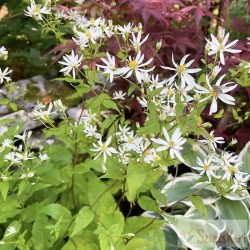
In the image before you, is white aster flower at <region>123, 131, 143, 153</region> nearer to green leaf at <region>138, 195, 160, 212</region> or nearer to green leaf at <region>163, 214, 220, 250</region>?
green leaf at <region>138, 195, 160, 212</region>

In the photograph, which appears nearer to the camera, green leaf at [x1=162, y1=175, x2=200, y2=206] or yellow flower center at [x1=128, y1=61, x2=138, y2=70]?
yellow flower center at [x1=128, y1=61, x2=138, y2=70]

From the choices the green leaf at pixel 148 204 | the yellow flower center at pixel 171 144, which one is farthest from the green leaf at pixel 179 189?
the yellow flower center at pixel 171 144

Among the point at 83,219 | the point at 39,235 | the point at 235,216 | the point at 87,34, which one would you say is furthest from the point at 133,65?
the point at 235,216

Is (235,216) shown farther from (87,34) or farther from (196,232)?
(87,34)

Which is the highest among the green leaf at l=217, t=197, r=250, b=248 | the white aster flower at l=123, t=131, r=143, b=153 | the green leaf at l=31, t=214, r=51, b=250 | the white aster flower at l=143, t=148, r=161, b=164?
the white aster flower at l=143, t=148, r=161, b=164

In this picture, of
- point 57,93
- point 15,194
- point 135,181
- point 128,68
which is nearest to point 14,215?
point 15,194

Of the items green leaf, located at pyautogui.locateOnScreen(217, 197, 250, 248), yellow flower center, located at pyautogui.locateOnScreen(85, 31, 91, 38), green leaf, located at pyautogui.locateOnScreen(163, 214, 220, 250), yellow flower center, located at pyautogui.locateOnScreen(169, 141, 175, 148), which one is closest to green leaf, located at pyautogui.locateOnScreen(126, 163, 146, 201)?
yellow flower center, located at pyautogui.locateOnScreen(169, 141, 175, 148)

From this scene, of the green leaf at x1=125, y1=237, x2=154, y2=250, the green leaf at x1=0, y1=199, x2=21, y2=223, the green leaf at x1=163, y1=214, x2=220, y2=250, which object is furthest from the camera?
the green leaf at x1=163, y1=214, x2=220, y2=250

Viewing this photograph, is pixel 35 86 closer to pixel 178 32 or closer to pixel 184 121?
pixel 178 32

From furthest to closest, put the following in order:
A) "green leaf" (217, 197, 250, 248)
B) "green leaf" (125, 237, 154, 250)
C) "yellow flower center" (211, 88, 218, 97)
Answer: "green leaf" (217, 197, 250, 248)
"green leaf" (125, 237, 154, 250)
"yellow flower center" (211, 88, 218, 97)
